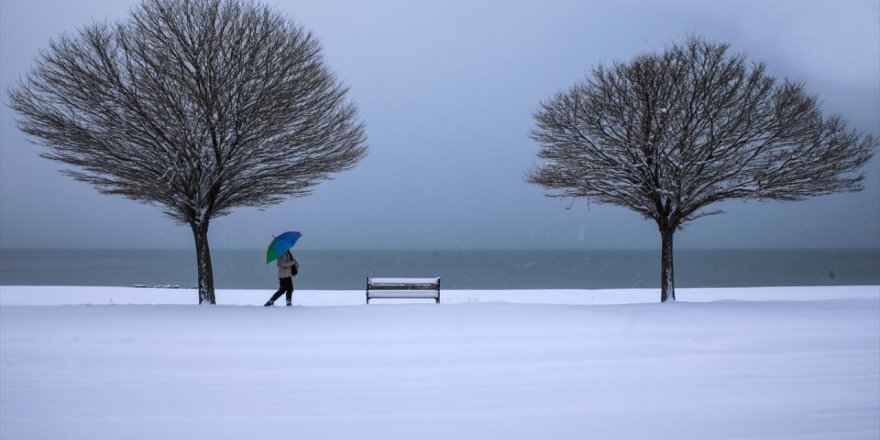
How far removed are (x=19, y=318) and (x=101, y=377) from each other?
5717 mm

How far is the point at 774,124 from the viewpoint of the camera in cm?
1470

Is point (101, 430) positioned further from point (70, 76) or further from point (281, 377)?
point (70, 76)

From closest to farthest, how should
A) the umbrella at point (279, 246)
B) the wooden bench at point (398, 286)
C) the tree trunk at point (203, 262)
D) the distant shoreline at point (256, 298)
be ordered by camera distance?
the umbrella at point (279, 246) < the tree trunk at point (203, 262) < the wooden bench at point (398, 286) < the distant shoreline at point (256, 298)

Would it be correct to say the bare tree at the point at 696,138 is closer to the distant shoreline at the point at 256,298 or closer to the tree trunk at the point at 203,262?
the distant shoreline at the point at 256,298

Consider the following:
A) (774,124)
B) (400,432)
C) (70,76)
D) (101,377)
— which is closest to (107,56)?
(70,76)

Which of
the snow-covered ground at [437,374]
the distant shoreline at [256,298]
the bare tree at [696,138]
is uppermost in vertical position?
the bare tree at [696,138]

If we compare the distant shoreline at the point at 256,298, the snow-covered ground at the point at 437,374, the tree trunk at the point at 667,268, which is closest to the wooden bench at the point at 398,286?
the snow-covered ground at the point at 437,374

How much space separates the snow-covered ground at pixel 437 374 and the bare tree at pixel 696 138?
4.21 metres

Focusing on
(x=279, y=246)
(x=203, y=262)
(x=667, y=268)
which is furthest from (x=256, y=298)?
(x=667, y=268)

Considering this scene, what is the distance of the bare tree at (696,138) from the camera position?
14.7m

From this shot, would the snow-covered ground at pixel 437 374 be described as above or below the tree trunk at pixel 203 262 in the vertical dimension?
below

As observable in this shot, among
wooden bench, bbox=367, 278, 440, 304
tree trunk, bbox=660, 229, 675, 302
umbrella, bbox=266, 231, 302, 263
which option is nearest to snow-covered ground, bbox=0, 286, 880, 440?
umbrella, bbox=266, 231, 302, 263

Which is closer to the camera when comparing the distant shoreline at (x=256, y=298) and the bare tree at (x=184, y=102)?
the bare tree at (x=184, y=102)

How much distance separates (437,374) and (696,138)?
11440 mm
